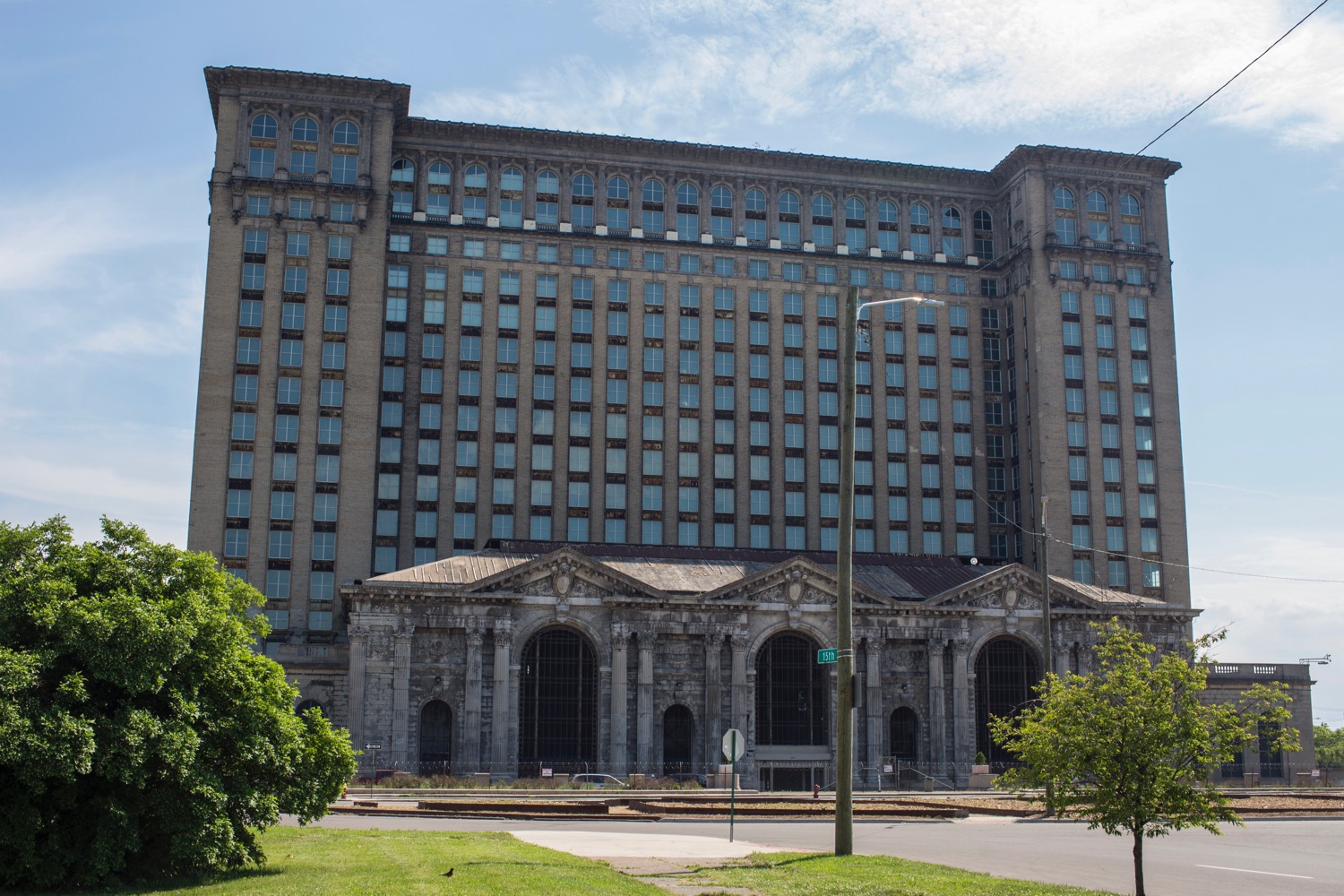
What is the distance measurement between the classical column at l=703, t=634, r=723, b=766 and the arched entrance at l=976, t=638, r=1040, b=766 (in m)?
16.4

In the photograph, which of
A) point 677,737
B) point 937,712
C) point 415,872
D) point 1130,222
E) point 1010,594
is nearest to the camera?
point 415,872

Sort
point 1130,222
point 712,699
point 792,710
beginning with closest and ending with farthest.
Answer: point 712,699 < point 792,710 < point 1130,222

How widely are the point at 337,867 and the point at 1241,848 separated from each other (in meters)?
22.6

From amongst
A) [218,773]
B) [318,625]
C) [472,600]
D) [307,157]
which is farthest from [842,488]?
[307,157]

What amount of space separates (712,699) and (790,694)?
16.4ft

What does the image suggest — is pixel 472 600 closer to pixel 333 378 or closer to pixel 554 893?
pixel 333 378

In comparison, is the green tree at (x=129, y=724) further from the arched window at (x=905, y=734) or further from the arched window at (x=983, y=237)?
the arched window at (x=983, y=237)

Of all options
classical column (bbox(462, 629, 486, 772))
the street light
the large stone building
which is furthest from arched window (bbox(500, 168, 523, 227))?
the street light

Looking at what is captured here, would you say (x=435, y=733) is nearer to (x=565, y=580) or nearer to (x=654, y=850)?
(x=565, y=580)

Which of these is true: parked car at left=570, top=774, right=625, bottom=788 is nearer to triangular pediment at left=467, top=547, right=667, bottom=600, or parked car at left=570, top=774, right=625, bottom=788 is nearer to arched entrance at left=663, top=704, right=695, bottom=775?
arched entrance at left=663, top=704, right=695, bottom=775

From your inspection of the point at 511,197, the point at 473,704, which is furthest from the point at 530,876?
the point at 511,197

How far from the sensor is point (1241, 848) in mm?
33406

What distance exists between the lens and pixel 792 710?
253 feet

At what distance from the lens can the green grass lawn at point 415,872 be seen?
21.2 metres
